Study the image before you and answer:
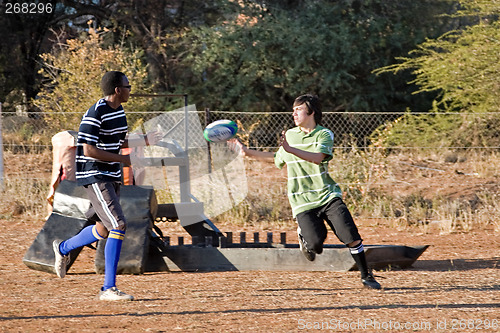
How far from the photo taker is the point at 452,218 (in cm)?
1110

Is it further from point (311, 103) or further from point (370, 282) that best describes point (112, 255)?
point (370, 282)

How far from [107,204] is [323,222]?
1890mm

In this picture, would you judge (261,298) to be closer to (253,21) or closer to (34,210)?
(34,210)

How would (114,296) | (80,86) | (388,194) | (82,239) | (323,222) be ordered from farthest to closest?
1. (80,86)
2. (388,194)
3. (82,239)
4. (323,222)
5. (114,296)

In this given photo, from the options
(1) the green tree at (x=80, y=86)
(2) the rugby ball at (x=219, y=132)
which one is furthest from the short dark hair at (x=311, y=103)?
(1) the green tree at (x=80, y=86)

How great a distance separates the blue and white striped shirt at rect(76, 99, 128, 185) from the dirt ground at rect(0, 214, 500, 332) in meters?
1.08

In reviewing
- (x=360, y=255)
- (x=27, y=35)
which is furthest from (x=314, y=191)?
(x=27, y=35)

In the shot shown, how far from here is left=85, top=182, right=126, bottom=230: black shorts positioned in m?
6.14

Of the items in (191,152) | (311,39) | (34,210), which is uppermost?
(311,39)

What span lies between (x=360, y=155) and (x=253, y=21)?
23.6ft

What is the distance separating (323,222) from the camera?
21.4 feet

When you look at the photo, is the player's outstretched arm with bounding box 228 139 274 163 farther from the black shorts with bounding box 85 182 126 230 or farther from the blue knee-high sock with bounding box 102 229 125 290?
the blue knee-high sock with bounding box 102 229 125 290

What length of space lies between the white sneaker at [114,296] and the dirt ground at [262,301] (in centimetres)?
8

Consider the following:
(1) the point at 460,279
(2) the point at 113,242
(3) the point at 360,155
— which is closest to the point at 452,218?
(3) the point at 360,155
